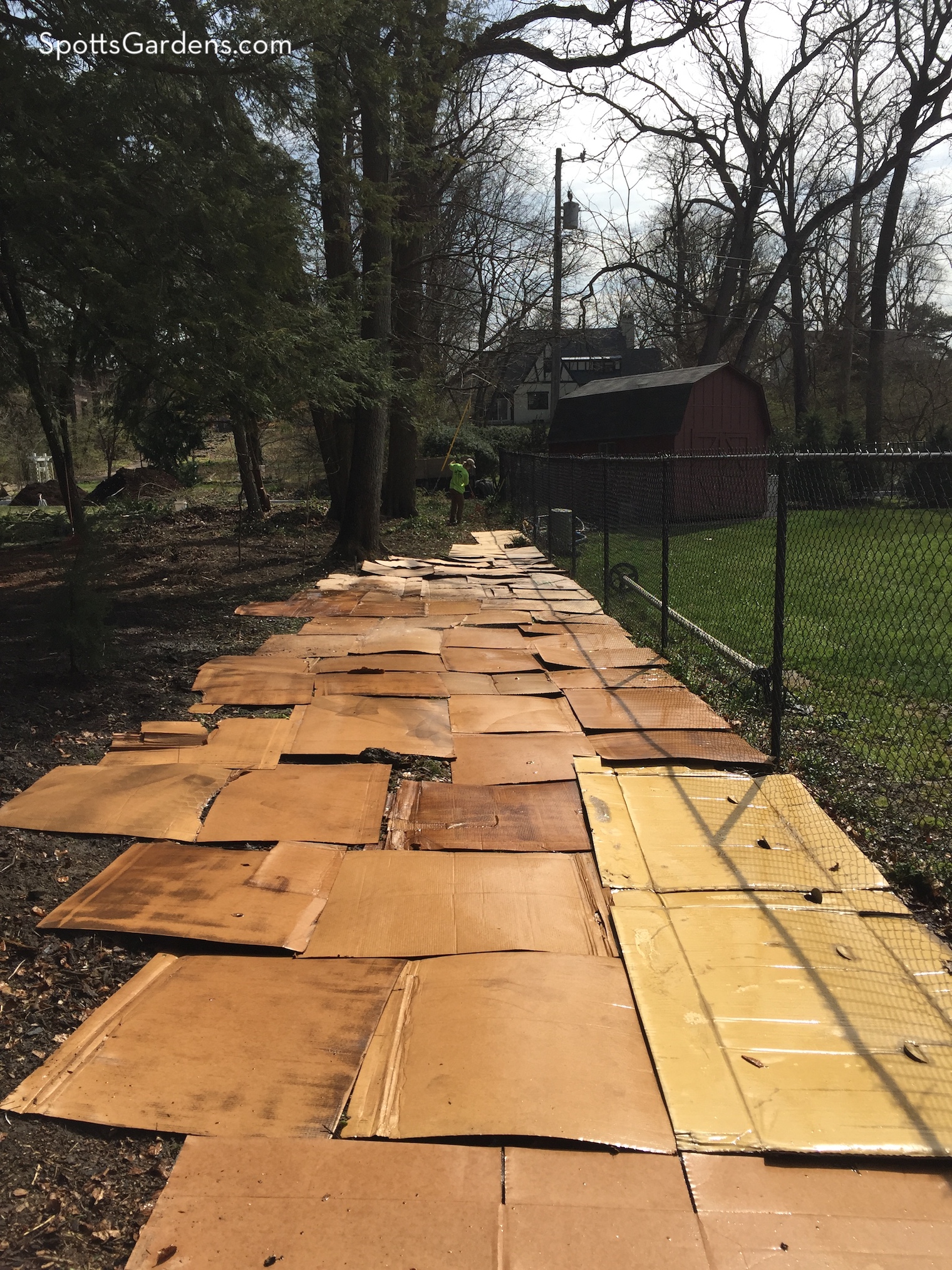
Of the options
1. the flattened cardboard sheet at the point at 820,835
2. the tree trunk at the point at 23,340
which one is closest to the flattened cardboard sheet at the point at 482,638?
the tree trunk at the point at 23,340

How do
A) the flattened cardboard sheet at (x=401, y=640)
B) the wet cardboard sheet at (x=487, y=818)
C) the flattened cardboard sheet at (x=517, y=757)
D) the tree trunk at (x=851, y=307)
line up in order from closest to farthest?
the wet cardboard sheet at (x=487, y=818) → the flattened cardboard sheet at (x=517, y=757) → the flattened cardboard sheet at (x=401, y=640) → the tree trunk at (x=851, y=307)

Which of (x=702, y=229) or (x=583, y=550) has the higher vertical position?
(x=702, y=229)

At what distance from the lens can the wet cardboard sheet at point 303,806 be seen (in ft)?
12.7

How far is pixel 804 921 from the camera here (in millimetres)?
3119

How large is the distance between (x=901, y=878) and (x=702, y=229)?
34.1 m

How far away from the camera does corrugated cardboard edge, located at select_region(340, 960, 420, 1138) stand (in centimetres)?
218

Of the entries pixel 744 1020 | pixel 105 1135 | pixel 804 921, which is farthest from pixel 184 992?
pixel 804 921

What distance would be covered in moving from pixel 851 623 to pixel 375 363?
21.3 feet

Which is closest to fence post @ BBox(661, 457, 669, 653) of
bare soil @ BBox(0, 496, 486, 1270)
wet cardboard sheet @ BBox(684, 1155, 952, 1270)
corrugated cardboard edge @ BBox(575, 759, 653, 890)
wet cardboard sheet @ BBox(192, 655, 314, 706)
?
corrugated cardboard edge @ BBox(575, 759, 653, 890)

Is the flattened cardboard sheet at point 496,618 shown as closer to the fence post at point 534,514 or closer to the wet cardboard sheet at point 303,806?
the wet cardboard sheet at point 303,806

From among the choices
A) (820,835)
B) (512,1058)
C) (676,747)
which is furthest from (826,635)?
(512,1058)

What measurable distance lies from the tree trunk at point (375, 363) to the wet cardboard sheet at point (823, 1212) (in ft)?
32.7

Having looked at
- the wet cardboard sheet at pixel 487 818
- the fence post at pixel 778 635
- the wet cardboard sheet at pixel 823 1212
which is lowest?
the wet cardboard sheet at pixel 823 1212

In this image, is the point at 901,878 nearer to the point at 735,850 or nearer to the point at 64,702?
the point at 735,850
